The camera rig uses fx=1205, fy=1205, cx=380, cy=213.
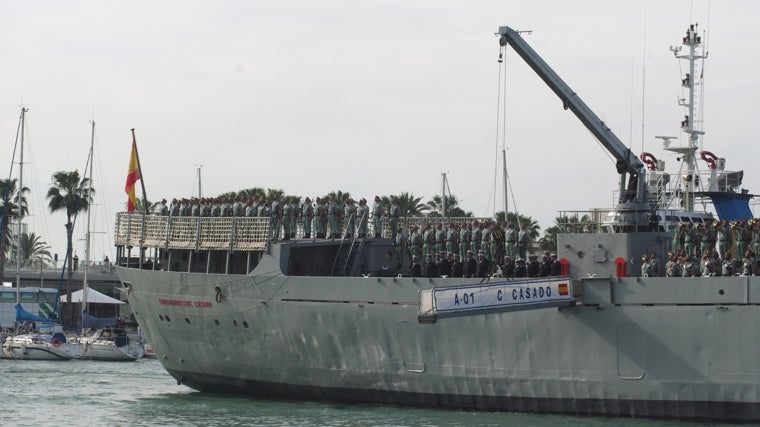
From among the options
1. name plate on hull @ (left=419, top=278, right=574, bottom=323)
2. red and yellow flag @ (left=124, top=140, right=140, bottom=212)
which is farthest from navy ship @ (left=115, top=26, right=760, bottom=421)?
red and yellow flag @ (left=124, top=140, right=140, bottom=212)

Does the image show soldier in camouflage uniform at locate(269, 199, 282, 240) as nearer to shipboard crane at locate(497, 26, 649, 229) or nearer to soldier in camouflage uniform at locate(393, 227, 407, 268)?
soldier in camouflage uniform at locate(393, 227, 407, 268)

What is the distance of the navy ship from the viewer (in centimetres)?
2784

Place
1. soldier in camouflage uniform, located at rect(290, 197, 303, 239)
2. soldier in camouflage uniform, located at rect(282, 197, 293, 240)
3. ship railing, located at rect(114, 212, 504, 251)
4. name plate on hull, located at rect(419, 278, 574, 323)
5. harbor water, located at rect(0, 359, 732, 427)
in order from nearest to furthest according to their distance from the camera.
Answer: name plate on hull, located at rect(419, 278, 574, 323)
harbor water, located at rect(0, 359, 732, 427)
ship railing, located at rect(114, 212, 504, 251)
soldier in camouflage uniform, located at rect(282, 197, 293, 240)
soldier in camouflage uniform, located at rect(290, 197, 303, 239)

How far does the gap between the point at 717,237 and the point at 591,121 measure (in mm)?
5053

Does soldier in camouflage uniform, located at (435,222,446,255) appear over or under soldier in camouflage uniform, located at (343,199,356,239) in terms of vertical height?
under

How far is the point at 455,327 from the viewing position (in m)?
30.8

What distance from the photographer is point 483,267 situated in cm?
3123

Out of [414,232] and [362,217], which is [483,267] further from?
[362,217]

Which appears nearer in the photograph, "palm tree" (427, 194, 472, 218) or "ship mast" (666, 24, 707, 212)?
"ship mast" (666, 24, 707, 212)

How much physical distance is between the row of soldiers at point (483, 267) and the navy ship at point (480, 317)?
2.17 feet

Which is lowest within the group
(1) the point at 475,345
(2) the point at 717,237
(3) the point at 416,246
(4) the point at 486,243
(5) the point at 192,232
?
(1) the point at 475,345

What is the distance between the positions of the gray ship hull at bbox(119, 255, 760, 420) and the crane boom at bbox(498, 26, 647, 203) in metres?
4.45

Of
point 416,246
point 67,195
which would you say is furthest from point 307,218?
point 67,195

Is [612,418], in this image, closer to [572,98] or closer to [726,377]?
[726,377]
